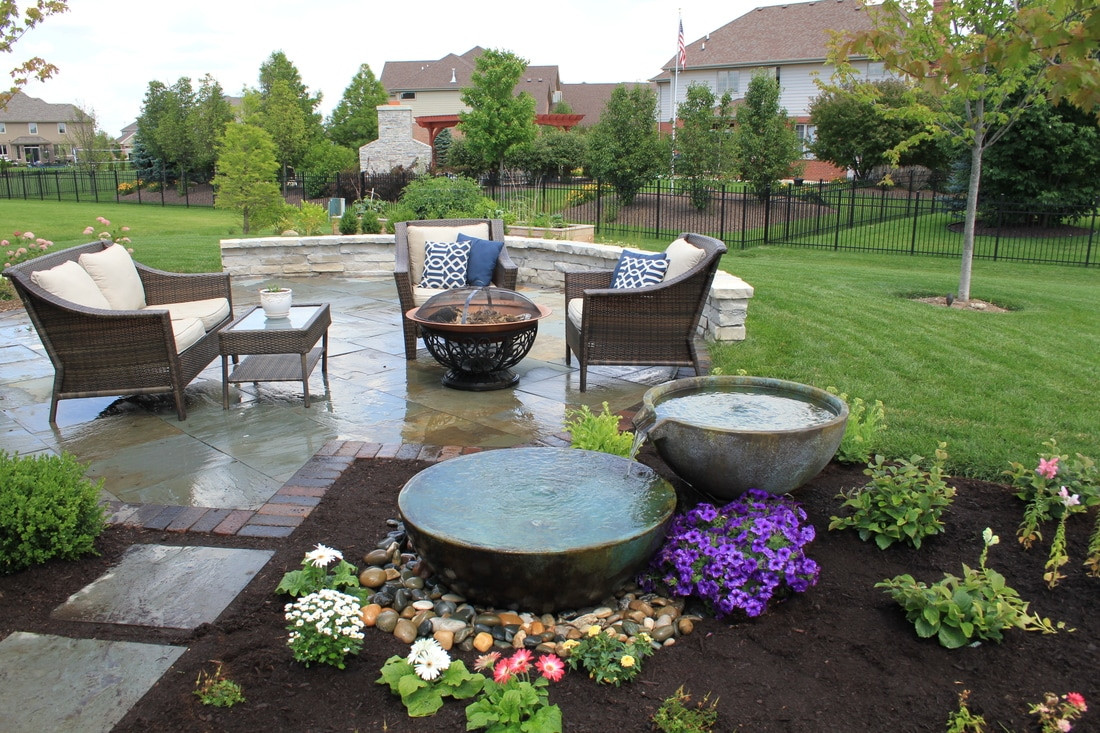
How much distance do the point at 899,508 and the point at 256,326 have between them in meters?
3.95

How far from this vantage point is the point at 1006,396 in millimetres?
4949

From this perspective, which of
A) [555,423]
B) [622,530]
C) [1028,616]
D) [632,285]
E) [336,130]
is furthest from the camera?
[336,130]

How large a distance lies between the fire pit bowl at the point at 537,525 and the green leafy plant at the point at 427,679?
14.1 inches

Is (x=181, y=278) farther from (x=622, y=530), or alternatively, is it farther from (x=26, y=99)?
(x=26, y=99)

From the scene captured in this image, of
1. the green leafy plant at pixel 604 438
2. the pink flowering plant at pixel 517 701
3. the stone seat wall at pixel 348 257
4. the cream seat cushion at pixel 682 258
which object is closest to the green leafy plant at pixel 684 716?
the pink flowering plant at pixel 517 701

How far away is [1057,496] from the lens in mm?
3312

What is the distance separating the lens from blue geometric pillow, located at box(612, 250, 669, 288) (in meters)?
5.74

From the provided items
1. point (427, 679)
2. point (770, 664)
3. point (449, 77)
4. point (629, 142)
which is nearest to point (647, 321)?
point (770, 664)

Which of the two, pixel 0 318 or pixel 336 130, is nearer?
pixel 0 318

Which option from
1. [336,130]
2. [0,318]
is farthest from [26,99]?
[0,318]

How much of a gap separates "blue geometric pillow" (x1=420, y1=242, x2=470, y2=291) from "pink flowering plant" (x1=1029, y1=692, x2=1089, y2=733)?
5210 mm

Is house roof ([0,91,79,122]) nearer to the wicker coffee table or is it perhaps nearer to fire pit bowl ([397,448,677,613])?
the wicker coffee table

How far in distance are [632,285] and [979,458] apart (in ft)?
8.35

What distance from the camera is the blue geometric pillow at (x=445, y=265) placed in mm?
6754
